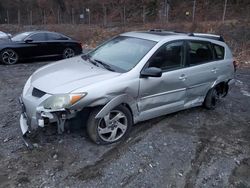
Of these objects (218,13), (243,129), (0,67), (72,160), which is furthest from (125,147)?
(218,13)

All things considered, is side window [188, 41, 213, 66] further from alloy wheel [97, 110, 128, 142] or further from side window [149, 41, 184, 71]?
alloy wheel [97, 110, 128, 142]

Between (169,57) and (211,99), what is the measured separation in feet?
5.20

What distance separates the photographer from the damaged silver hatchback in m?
3.73

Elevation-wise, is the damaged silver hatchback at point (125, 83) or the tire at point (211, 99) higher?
the damaged silver hatchback at point (125, 83)

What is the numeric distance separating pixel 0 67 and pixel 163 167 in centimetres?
801

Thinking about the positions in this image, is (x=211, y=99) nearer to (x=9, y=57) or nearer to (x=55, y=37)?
(x=9, y=57)

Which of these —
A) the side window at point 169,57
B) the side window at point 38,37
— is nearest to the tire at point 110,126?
the side window at point 169,57

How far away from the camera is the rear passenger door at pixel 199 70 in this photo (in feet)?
16.6

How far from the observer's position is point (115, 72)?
420 centimetres

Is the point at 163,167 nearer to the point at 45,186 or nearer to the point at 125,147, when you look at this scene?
the point at 125,147

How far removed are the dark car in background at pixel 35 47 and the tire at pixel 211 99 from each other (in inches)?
293

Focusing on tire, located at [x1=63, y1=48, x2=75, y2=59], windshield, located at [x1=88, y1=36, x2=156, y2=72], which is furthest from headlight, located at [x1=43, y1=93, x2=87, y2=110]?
tire, located at [x1=63, y1=48, x2=75, y2=59]

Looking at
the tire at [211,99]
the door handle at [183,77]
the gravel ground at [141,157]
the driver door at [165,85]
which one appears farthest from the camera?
the tire at [211,99]

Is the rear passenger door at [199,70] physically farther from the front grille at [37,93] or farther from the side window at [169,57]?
the front grille at [37,93]
